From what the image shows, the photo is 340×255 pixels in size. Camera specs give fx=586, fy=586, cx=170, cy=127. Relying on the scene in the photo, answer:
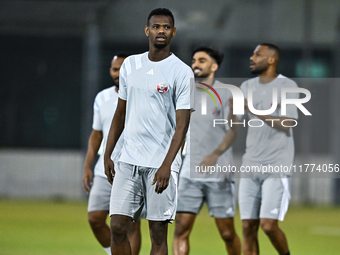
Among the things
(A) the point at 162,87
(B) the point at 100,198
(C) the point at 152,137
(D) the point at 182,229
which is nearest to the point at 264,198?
(D) the point at 182,229

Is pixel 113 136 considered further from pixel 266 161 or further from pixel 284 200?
pixel 284 200

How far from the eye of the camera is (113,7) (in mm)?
14711

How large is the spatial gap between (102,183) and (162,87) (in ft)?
7.24

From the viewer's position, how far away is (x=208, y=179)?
244 inches

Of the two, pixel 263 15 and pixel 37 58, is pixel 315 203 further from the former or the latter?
pixel 37 58

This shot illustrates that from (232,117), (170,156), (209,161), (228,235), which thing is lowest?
(228,235)

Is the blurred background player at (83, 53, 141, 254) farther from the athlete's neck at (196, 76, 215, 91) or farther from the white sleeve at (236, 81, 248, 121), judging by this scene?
the white sleeve at (236, 81, 248, 121)

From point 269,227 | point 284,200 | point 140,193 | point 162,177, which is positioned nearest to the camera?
point 162,177

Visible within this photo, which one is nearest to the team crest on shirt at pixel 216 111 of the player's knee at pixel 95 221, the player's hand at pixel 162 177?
the player's knee at pixel 95 221

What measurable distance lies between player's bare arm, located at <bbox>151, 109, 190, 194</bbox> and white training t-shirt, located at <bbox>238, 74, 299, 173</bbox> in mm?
1992

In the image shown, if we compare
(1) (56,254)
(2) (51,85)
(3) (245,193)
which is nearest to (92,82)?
(2) (51,85)

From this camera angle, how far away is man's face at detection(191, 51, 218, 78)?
20.9ft

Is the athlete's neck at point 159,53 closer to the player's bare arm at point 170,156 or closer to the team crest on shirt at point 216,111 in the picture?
the player's bare arm at point 170,156

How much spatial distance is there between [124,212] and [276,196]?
2.11 metres
